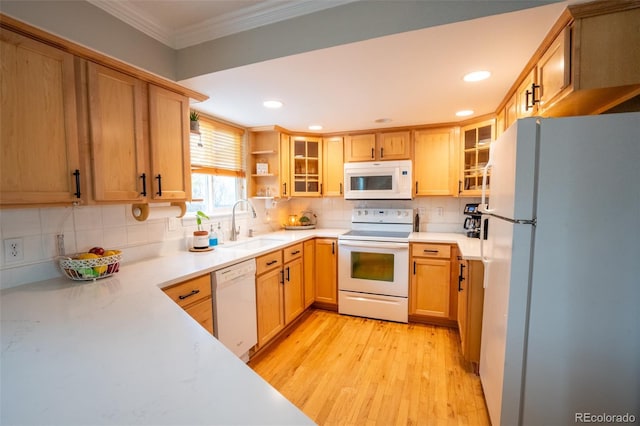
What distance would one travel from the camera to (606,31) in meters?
1.18

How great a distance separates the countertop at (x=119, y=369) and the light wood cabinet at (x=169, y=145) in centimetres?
84

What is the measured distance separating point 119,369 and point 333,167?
119 inches

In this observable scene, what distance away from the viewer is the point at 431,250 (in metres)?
2.83

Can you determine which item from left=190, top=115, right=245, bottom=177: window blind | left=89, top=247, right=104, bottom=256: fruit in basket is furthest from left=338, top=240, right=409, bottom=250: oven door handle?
left=89, top=247, right=104, bottom=256: fruit in basket

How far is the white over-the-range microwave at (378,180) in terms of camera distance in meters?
3.12

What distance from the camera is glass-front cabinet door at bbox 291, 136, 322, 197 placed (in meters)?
3.50

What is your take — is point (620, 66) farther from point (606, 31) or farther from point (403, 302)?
point (403, 302)

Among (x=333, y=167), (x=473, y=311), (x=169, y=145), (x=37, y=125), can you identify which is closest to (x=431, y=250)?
(x=473, y=311)

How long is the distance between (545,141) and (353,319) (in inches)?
97.9

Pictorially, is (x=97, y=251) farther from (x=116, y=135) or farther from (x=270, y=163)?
(x=270, y=163)

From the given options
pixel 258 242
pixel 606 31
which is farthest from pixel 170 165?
pixel 606 31

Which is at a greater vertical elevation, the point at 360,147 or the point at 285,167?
the point at 360,147

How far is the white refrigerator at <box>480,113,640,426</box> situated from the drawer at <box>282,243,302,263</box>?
6.10ft

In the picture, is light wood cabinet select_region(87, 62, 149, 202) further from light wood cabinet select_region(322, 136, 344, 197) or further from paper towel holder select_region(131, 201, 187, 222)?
light wood cabinet select_region(322, 136, 344, 197)
